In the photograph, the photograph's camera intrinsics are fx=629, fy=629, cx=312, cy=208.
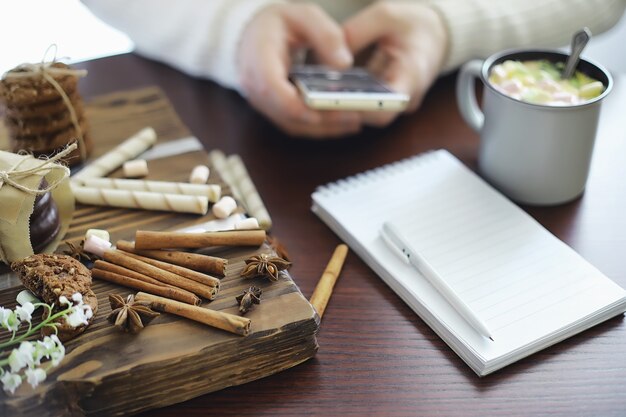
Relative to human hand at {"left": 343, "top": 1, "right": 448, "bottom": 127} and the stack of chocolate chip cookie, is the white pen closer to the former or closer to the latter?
human hand at {"left": 343, "top": 1, "right": 448, "bottom": 127}

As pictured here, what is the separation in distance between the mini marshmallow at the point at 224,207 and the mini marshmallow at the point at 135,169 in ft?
0.45

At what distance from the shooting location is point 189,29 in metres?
1.21

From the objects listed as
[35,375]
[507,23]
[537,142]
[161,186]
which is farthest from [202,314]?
[507,23]

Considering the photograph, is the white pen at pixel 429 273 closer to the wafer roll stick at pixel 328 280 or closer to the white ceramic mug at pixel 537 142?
the wafer roll stick at pixel 328 280

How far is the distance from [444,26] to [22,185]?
2.60 feet

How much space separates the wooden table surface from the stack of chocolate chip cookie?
23cm

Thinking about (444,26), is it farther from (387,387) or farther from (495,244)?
(387,387)

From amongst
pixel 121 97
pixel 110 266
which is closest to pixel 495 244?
pixel 110 266

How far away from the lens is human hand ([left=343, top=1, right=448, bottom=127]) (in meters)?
1.05

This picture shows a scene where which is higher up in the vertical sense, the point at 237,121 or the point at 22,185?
the point at 22,185

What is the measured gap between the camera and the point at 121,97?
3.42ft

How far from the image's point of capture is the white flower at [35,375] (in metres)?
0.54

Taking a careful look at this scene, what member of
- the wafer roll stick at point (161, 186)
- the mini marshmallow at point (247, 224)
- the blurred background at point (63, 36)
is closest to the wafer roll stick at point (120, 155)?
the wafer roll stick at point (161, 186)

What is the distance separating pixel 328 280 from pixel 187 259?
0.17 metres
